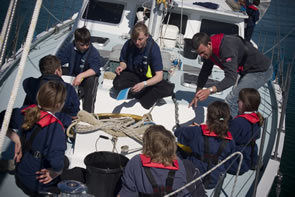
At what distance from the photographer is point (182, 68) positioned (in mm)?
5973

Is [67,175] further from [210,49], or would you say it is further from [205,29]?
[205,29]

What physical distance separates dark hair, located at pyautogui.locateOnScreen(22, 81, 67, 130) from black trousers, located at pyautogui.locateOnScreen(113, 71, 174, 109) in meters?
1.67

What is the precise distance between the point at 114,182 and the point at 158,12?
357cm

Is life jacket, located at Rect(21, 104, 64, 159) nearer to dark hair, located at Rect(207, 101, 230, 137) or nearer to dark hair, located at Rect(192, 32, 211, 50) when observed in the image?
dark hair, located at Rect(207, 101, 230, 137)

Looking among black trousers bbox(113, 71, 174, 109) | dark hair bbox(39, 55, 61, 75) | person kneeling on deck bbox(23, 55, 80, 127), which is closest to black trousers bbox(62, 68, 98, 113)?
black trousers bbox(113, 71, 174, 109)

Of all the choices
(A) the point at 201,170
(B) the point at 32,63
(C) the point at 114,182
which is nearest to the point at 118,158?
(C) the point at 114,182

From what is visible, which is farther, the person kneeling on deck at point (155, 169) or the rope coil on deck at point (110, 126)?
the rope coil on deck at point (110, 126)

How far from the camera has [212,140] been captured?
3.00 metres

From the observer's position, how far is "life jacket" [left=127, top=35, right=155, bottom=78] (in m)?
3.99

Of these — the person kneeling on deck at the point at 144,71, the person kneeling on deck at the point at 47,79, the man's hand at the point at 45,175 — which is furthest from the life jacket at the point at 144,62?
the man's hand at the point at 45,175

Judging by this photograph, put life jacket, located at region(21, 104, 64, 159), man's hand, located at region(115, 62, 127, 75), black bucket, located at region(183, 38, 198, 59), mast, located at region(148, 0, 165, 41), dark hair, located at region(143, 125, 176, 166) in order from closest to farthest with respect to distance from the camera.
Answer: dark hair, located at region(143, 125, 176, 166) < life jacket, located at region(21, 104, 64, 159) < man's hand, located at region(115, 62, 127, 75) < mast, located at region(148, 0, 165, 41) < black bucket, located at region(183, 38, 198, 59)

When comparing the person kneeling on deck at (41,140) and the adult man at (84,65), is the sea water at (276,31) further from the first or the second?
the person kneeling on deck at (41,140)

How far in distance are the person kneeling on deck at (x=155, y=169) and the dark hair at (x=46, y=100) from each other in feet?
2.13

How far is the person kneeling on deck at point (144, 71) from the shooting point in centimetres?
398
